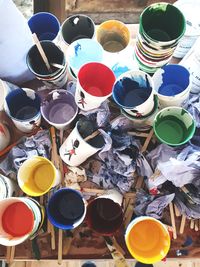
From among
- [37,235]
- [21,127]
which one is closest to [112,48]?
[21,127]

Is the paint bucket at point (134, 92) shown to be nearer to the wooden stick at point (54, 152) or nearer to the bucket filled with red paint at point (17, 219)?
the wooden stick at point (54, 152)

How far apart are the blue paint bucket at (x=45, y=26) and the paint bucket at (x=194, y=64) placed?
435 mm

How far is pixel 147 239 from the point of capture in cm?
109

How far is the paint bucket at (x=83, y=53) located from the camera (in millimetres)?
1172

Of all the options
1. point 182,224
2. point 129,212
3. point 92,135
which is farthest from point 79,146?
point 182,224

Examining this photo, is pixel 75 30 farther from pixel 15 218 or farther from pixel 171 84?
pixel 15 218

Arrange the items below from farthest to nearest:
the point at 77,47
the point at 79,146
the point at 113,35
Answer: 1. the point at 113,35
2. the point at 77,47
3. the point at 79,146

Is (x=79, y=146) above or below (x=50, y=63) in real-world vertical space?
below

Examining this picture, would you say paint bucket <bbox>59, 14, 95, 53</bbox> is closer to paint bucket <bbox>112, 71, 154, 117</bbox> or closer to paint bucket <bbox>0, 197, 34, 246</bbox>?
paint bucket <bbox>112, 71, 154, 117</bbox>

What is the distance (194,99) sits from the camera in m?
1.18

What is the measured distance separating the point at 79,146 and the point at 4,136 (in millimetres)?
264

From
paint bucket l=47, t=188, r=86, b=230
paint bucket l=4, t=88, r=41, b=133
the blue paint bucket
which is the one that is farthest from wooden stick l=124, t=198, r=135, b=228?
the blue paint bucket

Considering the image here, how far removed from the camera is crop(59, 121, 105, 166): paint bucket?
107 centimetres

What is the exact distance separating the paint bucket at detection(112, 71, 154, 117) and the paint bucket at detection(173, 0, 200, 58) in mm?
215
